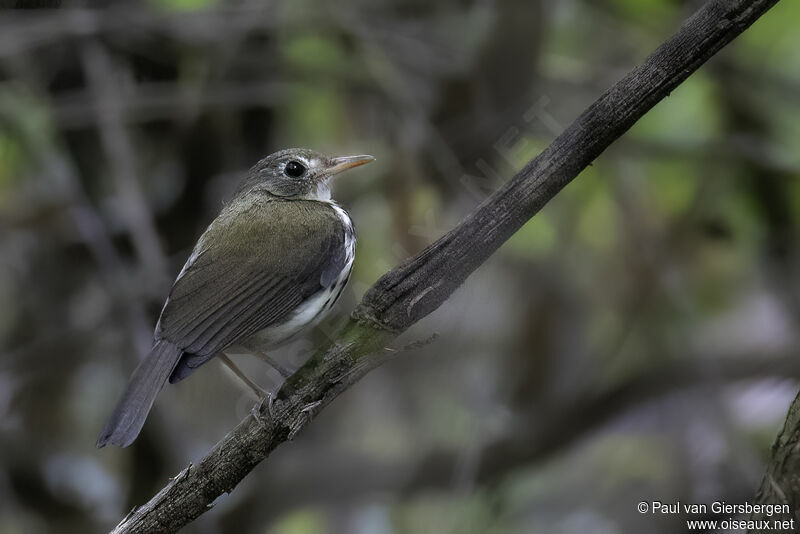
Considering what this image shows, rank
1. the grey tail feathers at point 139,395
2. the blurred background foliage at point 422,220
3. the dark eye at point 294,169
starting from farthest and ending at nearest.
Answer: the blurred background foliage at point 422,220
the dark eye at point 294,169
the grey tail feathers at point 139,395

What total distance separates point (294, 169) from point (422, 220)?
3.80 ft

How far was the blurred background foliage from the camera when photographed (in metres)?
4.73

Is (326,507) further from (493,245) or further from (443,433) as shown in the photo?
(493,245)

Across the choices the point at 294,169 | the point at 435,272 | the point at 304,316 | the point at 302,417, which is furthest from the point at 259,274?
the point at 435,272

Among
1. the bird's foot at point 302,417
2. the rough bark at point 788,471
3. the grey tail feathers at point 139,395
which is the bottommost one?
the rough bark at point 788,471

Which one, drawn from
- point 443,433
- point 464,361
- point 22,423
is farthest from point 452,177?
point 22,423

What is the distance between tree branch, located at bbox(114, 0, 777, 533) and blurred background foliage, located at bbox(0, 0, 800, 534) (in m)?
2.17

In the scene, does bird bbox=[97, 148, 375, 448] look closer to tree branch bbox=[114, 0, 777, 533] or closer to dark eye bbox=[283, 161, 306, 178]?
dark eye bbox=[283, 161, 306, 178]

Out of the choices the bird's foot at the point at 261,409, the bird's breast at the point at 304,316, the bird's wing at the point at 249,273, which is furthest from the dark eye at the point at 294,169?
the bird's foot at the point at 261,409

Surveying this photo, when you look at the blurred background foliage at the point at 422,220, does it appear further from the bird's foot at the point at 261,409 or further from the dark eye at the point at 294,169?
the bird's foot at the point at 261,409

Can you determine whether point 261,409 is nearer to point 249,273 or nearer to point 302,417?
point 302,417

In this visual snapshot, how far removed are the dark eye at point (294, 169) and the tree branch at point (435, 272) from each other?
1.21m

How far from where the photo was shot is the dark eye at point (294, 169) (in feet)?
10.9

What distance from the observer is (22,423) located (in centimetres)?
519
